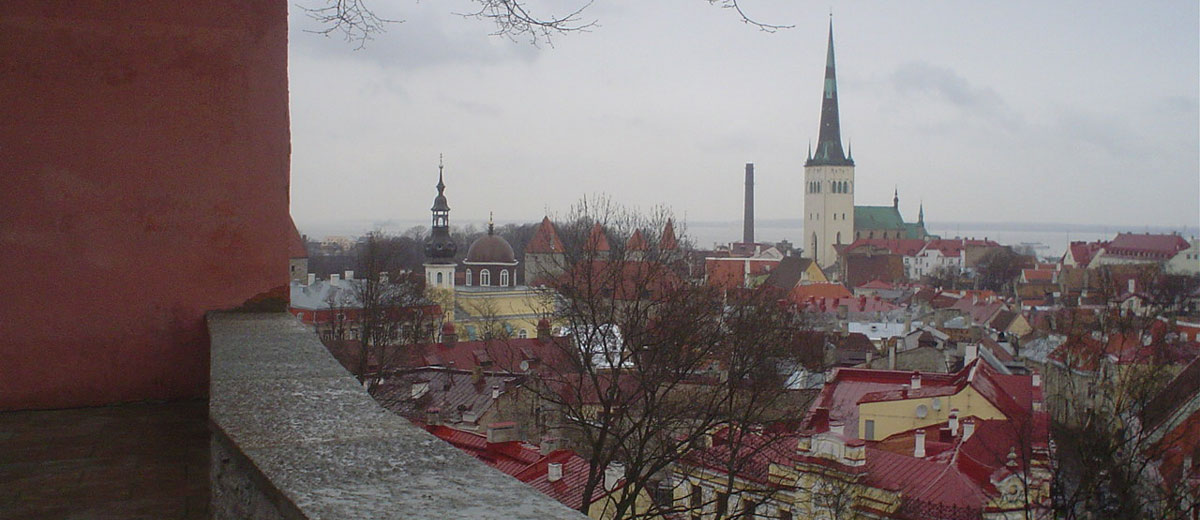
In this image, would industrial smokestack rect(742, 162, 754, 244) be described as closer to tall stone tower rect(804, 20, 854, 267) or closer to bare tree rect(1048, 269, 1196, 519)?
tall stone tower rect(804, 20, 854, 267)

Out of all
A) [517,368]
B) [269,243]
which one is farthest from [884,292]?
[269,243]

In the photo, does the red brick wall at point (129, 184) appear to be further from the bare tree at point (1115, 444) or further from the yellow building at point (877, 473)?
the bare tree at point (1115, 444)

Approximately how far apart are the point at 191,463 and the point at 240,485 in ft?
4.72

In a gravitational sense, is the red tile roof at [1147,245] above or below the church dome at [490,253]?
above

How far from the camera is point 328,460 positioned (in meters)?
1.86

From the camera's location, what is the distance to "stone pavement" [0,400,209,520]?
295cm

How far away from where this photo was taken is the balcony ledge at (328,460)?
5.05 feet

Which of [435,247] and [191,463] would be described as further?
[435,247]

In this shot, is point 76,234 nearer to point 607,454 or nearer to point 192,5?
point 192,5

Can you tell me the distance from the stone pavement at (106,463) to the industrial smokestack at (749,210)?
121 meters

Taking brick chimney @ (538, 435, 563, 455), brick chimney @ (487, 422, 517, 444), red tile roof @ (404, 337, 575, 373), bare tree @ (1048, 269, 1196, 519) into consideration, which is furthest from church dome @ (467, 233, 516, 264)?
brick chimney @ (538, 435, 563, 455)

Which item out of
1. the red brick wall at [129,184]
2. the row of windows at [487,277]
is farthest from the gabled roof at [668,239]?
the row of windows at [487,277]

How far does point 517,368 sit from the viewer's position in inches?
907

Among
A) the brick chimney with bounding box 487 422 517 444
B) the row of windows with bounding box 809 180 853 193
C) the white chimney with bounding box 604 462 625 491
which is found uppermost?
the row of windows with bounding box 809 180 853 193
